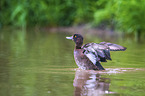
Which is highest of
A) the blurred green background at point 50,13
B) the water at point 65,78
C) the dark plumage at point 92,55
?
the blurred green background at point 50,13

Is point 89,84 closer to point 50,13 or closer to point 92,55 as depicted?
point 92,55

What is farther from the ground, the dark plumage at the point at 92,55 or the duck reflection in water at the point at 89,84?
the dark plumage at the point at 92,55

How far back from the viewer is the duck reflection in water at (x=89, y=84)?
536 cm

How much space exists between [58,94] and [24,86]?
0.81m

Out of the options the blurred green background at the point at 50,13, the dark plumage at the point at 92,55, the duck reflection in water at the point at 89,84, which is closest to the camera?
the duck reflection in water at the point at 89,84

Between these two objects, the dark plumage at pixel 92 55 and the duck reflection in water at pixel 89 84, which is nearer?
the duck reflection in water at pixel 89 84

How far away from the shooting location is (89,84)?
605 centimetres

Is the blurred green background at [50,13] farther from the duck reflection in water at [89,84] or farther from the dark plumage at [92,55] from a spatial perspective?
the duck reflection in water at [89,84]

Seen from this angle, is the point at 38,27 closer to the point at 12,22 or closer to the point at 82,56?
the point at 12,22

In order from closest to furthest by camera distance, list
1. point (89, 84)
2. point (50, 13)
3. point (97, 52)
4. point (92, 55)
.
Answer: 1. point (89, 84)
2. point (92, 55)
3. point (97, 52)
4. point (50, 13)

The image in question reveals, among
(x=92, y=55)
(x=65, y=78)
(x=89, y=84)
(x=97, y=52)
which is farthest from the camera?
(x=97, y=52)

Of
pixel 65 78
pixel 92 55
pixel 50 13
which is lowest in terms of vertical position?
pixel 65 78

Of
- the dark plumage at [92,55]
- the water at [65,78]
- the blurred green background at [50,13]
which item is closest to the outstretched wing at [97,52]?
the dark plumage at [92,55]

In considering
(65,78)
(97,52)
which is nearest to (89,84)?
(65,78)
